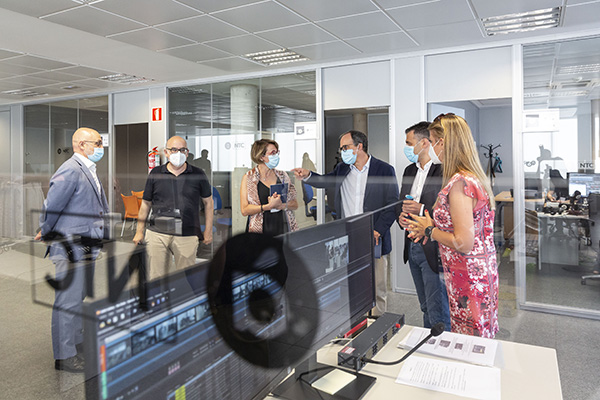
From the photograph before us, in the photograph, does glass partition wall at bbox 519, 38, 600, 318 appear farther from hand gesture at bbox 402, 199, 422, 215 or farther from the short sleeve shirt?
the short sleeve shirt

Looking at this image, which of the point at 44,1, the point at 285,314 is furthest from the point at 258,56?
the point at 285,314

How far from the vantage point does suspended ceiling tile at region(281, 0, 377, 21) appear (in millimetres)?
3076

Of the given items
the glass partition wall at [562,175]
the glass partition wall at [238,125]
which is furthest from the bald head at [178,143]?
the glass partition wall at [562,175]

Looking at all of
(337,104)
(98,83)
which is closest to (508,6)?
(337,104)

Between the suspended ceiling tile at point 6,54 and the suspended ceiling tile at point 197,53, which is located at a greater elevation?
the suspended ceiling tile at point 197,53

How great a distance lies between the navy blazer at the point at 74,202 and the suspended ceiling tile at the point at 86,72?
2.27 m

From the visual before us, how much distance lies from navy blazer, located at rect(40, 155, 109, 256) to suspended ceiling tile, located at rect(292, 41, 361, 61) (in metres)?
2.32

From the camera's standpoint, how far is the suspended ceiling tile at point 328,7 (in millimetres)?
3076

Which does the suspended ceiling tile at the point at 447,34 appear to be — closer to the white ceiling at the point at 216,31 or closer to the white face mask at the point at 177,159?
the white ceiling at the point at 216,31

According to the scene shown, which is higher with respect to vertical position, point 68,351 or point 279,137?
point 279,137

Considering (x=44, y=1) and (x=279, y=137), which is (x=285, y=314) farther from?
(x=279, y=137)

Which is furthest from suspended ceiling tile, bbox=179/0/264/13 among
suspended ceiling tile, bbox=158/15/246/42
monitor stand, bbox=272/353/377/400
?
monitor stand, bbox=272/353/377/400

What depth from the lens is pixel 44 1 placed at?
3.05 meters

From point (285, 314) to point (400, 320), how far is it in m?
0.71
